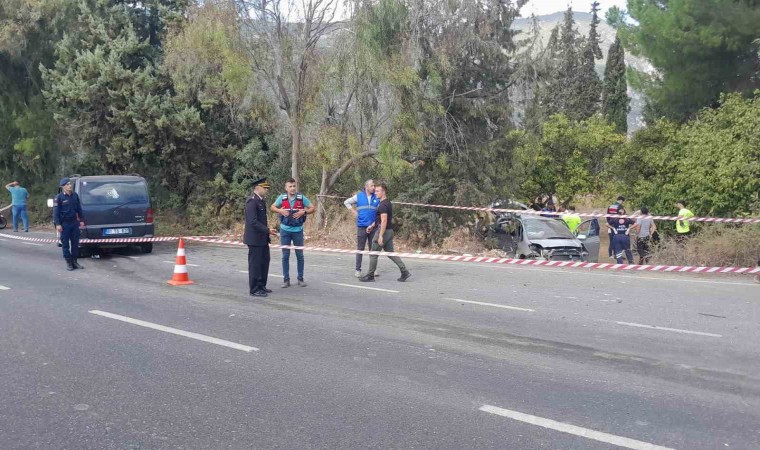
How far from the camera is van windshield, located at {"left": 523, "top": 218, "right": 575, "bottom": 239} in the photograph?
623 inches

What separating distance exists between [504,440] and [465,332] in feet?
10.3

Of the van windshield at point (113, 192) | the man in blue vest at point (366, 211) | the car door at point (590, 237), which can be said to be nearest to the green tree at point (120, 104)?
the van windshield at point (113, 192)

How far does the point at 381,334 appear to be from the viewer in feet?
25.0

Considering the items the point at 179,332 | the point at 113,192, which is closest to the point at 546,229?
the point at 113,192

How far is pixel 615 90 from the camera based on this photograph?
1976 inches

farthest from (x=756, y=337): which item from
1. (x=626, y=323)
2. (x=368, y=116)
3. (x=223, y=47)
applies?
(x=223, y=47)

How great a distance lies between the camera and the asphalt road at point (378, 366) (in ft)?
15.7

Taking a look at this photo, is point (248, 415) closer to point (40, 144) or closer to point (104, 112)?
point (104, 112)

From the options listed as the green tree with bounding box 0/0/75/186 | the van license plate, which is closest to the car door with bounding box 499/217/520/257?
the van license plate

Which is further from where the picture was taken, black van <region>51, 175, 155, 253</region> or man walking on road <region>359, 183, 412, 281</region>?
black van <region>51, 175, 155, 253</region>

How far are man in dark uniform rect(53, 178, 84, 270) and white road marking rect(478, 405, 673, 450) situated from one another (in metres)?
10.1

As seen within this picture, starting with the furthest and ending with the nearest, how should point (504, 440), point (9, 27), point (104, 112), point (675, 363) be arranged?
point (9, 27) < point (104, 112) < point (675, 363) < point (504, 440)

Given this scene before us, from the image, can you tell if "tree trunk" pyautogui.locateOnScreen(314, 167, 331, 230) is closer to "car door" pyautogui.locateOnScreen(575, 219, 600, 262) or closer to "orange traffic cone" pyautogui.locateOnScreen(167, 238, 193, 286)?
"car door" pyautogui.locateOnScreen(575, 219, 600, 262)

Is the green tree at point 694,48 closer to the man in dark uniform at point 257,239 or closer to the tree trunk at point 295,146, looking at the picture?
the tree trunk at point 295,146
